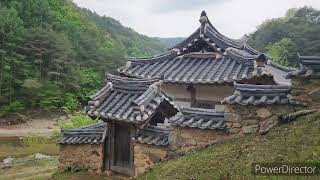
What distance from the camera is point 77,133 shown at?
1402 cm

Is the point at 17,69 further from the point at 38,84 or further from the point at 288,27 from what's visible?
the point at 288,27

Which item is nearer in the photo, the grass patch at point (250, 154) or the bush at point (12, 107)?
the grass patch at point (250, 154)

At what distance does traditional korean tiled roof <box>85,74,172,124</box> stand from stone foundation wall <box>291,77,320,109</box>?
437cm

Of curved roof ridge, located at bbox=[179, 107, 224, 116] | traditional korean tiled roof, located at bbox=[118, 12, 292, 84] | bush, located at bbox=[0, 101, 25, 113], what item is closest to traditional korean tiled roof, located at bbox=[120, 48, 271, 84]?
traditional korean tiled roof, located at bbox=[118, 12, 292, 84]

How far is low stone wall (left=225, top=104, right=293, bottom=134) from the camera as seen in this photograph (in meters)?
8.71

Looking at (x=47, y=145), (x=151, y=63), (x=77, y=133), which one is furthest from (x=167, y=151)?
(x=47, y=145)

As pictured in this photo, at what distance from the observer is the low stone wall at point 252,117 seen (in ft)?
→ 28.6

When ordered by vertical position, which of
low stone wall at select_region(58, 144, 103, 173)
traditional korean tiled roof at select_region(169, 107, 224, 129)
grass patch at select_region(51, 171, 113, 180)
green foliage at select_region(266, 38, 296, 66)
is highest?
green foliage at select_region(266, 38, 296, 66)

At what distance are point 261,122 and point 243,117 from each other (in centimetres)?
42

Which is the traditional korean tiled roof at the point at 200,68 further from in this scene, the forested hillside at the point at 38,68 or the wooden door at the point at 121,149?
the forested hillside at the point at 38,68

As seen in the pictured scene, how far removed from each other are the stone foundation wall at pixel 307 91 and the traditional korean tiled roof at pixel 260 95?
22 centimetres

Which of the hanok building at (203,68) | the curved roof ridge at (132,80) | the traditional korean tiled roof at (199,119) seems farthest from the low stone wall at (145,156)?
the hanok building at (203,68)

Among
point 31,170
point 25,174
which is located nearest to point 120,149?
point 25,174

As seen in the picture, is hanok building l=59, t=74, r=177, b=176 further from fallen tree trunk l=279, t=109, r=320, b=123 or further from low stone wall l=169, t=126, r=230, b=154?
fallen tree trunk l=279, t=109, r=320, b=123
